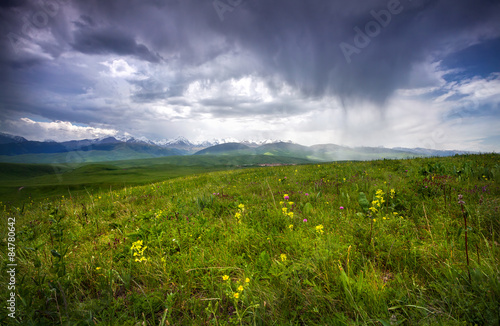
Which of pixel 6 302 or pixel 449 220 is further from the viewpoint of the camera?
pixel 449 220

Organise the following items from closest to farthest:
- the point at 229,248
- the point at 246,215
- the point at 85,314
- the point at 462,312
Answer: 1. the point at 462,312
2. the point at 85,314
3. the point at 229,248
4. the point at 246,215

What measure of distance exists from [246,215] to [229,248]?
129 cm

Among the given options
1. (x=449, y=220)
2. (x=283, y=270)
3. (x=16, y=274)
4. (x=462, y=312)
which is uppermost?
(x=449, y=220)

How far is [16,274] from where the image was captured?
10.1 ft

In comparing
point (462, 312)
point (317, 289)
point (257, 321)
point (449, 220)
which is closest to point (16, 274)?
point (257, 321)

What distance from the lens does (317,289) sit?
2.15m

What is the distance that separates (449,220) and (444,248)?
117 centimetres

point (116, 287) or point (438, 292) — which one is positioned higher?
point (438, 292)

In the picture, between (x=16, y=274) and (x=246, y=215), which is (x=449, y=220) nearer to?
(x=246, y=215)

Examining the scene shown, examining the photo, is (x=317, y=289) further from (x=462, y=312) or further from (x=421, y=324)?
(x=462, y=312)

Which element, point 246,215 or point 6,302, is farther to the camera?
point 246,215

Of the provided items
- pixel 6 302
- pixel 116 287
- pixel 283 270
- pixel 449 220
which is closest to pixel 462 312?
pixel 283 270

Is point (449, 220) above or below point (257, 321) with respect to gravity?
above

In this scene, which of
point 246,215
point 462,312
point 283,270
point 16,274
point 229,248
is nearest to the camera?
point 462,312
